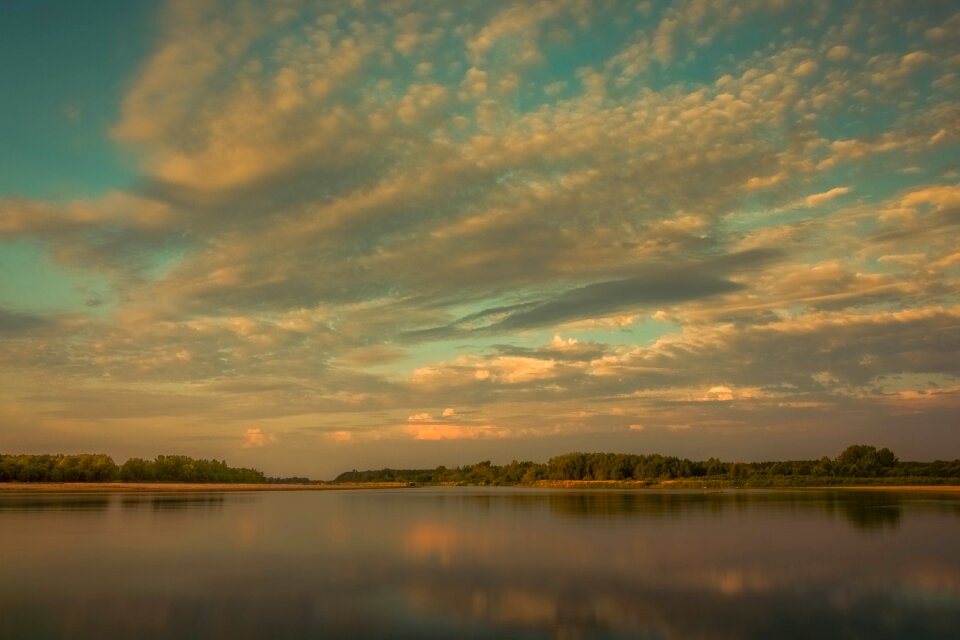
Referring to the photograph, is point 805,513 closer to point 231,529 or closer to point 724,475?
point 231,529

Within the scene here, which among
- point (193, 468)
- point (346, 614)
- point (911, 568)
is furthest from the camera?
point (193, 468)

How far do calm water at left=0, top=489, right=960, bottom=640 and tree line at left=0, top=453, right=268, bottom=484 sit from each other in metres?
111

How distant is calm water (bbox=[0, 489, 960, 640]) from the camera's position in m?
15.9

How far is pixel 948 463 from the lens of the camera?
13200 cm

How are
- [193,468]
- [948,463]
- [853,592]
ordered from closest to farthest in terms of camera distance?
[853,592] < [948,463] < [193,468]

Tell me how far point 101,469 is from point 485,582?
463 feet

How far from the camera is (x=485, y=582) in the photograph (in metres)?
21.8

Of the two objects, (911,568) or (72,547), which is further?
(72,547)

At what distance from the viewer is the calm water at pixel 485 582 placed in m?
15.9

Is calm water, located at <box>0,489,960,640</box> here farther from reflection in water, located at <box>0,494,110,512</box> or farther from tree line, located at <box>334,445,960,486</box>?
tree line, located at <box>334,445,960,486</box>

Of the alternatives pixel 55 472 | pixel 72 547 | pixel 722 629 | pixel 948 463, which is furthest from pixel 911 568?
pixel 55 472

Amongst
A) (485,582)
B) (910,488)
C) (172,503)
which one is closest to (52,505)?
(172,503)

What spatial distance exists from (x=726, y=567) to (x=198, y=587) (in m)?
17.1

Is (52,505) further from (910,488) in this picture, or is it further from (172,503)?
(910,488)
